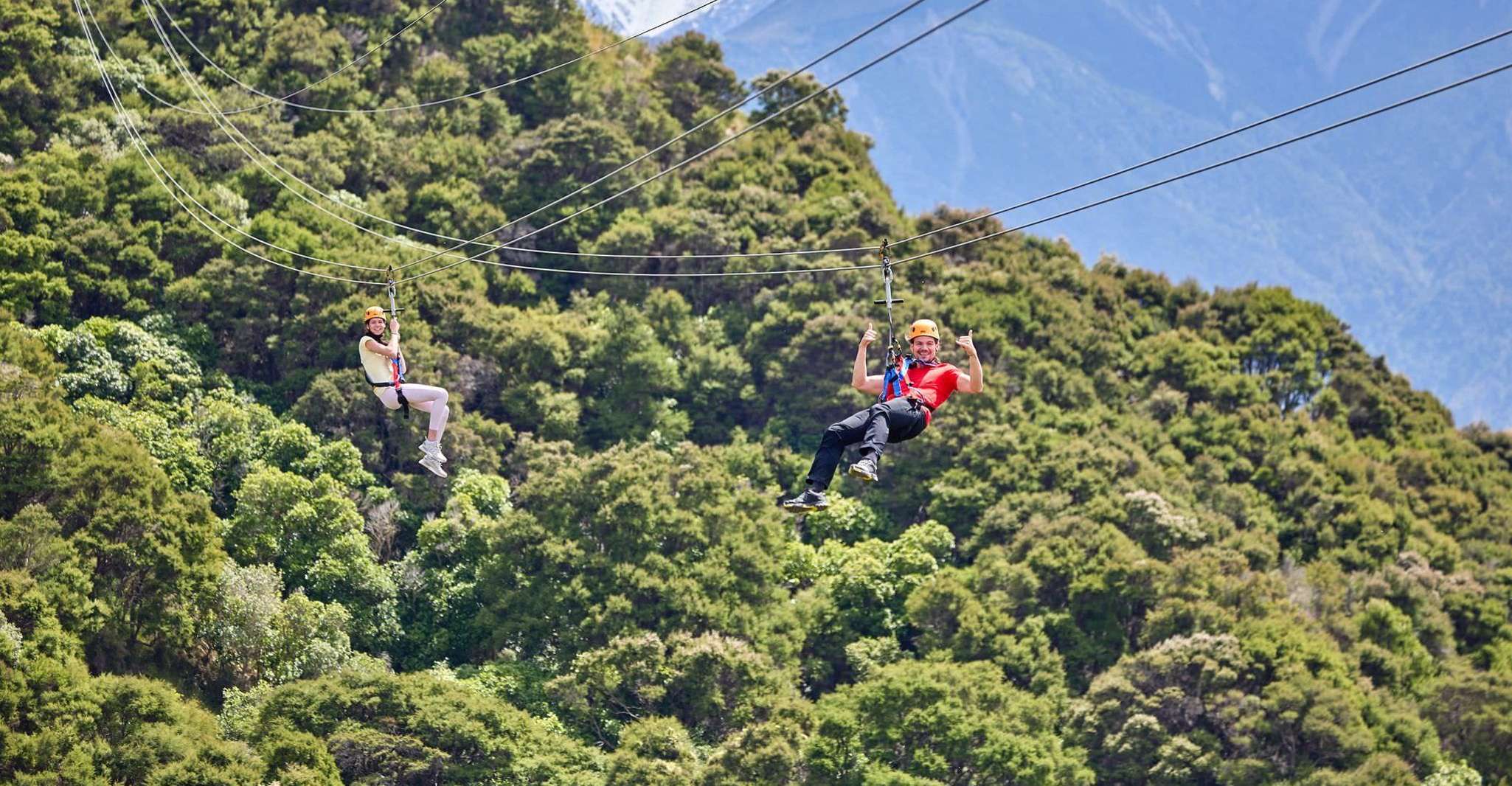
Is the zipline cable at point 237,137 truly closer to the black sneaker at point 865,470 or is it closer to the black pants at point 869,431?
the black pants at point 869,431

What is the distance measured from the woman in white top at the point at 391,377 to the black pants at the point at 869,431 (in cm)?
653

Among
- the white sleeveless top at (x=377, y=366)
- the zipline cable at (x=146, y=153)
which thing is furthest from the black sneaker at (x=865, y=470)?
the zipline cable at (x=146, y=153)

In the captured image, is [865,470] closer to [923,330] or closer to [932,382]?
[932,382]

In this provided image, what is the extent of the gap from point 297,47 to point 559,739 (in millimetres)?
28681

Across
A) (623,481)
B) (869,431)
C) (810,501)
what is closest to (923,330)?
(869,431)

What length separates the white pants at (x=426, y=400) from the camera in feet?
87.8

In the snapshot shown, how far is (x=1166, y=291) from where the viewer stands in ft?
236

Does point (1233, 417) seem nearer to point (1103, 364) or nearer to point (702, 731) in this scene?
point (1103, 364)

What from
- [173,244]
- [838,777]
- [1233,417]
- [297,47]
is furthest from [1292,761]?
[297,47]

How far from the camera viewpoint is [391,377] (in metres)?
26.8

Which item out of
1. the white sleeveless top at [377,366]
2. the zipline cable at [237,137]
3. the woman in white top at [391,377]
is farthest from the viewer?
the zipline cable at [237,137]

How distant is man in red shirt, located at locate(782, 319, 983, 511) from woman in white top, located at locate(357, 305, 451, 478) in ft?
21.4

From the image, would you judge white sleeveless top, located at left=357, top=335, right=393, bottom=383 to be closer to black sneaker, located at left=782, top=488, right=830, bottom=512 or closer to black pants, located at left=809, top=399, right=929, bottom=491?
black pants, located at left=809, top=399, right=929, bottom=491

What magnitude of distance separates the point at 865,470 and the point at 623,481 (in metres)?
33.4
